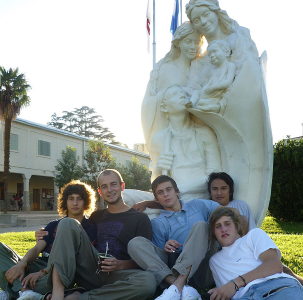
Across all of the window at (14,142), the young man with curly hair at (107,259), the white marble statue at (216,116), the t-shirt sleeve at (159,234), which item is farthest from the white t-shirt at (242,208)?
the window at (14,142)

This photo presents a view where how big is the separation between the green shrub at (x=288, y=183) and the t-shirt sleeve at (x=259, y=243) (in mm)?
10838

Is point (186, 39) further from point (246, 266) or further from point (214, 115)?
point (246, 266)

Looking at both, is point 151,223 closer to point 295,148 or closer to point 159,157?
point 159,157

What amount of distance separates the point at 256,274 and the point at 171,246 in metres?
0.83

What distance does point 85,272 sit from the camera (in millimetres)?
2971

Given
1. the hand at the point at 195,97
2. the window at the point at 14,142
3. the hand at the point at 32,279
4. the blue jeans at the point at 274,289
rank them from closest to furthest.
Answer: the blue jeans at the point at 274,289
the hand at the point at 32,279
the hand at the point at 195,97
the window at the point at 14,142

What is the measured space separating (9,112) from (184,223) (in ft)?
61.7

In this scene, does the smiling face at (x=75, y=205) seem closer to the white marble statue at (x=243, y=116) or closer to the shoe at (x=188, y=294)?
the shoe at (x=188, y=294)

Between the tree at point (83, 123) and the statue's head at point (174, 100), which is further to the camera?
the tree at point (83, 123)

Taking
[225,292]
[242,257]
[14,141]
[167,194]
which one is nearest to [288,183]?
[167,194]

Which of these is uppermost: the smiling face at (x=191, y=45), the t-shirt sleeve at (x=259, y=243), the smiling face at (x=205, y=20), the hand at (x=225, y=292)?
the smiling face at (x=205, y=20)

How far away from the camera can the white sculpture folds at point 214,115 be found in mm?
4438

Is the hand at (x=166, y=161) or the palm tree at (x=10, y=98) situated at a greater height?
the palm tree at (x=10, y=98)

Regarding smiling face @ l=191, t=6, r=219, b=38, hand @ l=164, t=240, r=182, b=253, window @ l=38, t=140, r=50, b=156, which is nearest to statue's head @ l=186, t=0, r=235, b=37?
smiling face @ l=191, t=6, r=219, b=38
